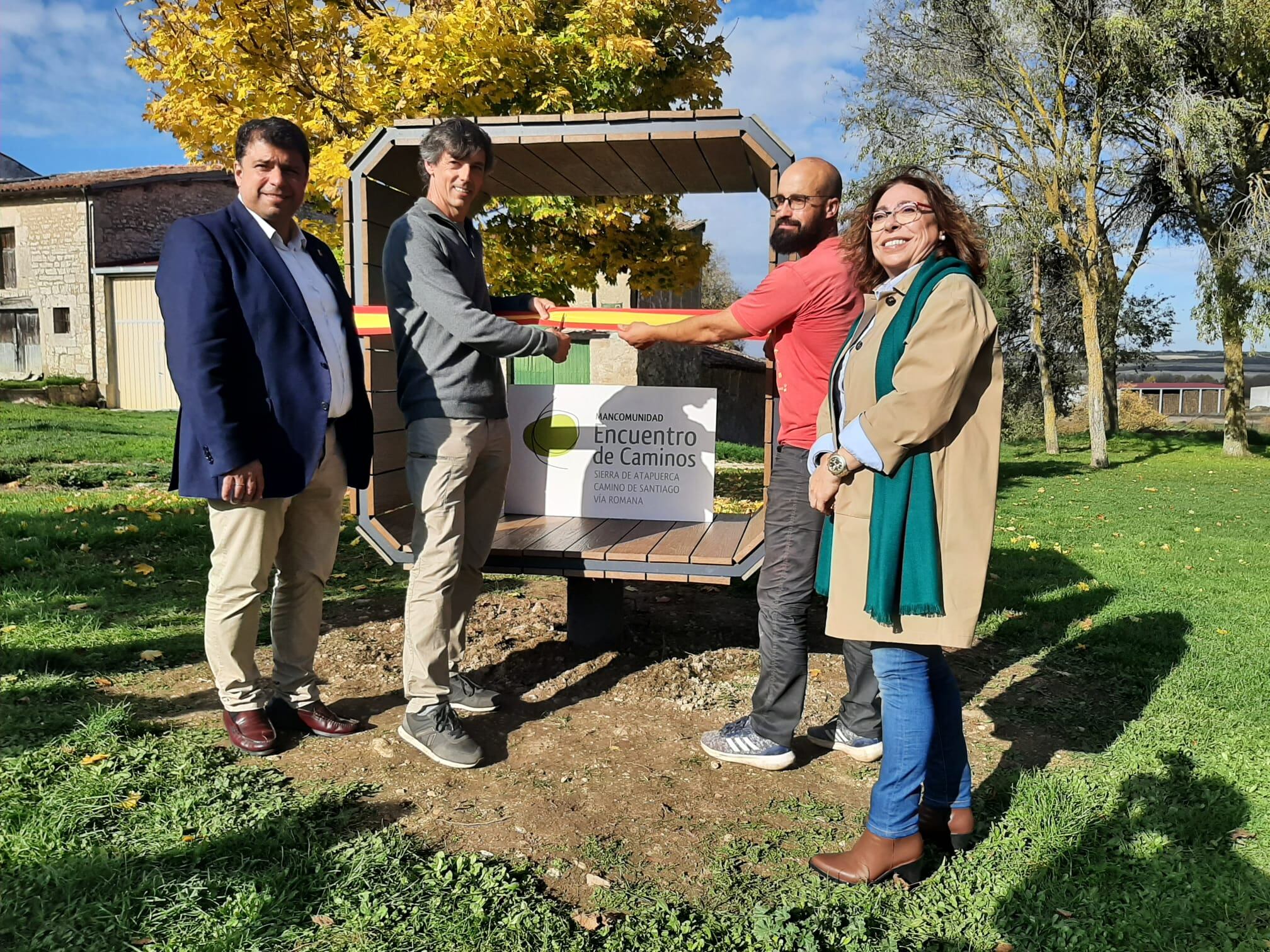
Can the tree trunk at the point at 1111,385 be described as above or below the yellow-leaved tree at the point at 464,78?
below

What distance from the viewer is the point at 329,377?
346cm

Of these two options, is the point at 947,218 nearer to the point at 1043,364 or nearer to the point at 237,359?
the point at 237,359

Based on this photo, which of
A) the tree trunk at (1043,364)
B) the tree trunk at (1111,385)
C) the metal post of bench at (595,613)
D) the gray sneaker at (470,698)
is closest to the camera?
the gray sneaker at (470,698)

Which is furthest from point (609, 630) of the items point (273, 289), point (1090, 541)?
point (1090, 541)

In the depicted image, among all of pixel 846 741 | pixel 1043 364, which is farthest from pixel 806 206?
pixel 1043 364

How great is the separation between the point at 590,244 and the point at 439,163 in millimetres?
7381

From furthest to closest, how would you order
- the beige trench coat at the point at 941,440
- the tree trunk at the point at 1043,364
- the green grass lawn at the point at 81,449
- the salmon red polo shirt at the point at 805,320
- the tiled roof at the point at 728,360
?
1. the tiled roof at the point at 728,360
2. the tree trunk at the point at 1043,364
3. the green grass lawn at the point at 81,449
4. the salmon red polo shirt at the point at 805,320
5. the beige trench coat at the point at 941,440

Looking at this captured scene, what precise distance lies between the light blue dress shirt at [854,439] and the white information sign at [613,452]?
214 centimetres

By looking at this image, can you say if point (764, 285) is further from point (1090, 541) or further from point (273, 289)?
point (1090, 541)

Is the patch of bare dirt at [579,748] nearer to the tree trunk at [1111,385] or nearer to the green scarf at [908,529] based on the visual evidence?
the green scarf at [908,529]

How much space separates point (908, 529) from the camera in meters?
2.54

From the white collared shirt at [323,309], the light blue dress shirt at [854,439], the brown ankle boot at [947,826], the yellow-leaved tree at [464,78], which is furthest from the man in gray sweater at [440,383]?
→ the yellow-leaved tree at [464,78]

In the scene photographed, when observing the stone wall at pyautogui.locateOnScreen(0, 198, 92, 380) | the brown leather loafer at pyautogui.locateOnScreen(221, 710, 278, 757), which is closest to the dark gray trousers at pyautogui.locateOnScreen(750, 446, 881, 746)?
the brown leather loafer at pyautogui.locateOnScreen(221, 710, 278, 757)

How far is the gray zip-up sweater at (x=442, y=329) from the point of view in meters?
3.45
